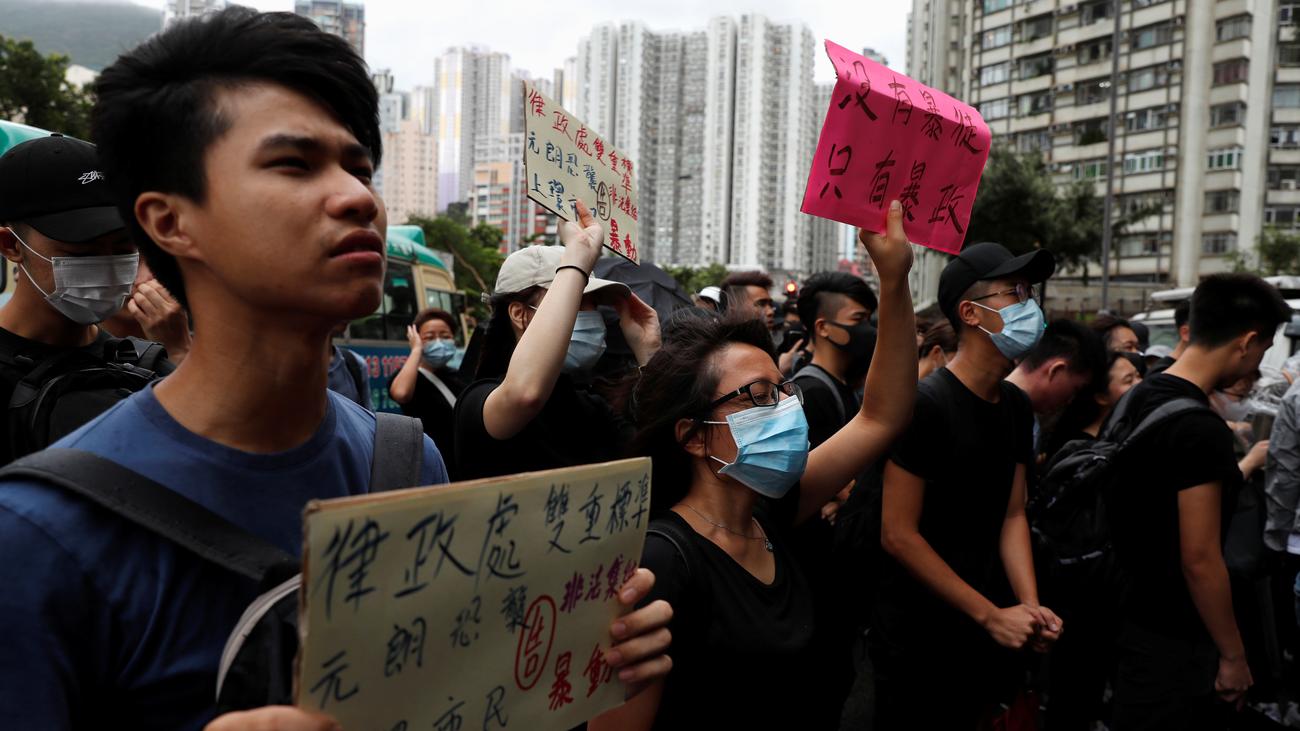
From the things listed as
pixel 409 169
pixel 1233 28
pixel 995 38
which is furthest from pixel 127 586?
pixel 409 169

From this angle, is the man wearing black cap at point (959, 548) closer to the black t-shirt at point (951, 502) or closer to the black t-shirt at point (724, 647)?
the black t-shirt at point (951, 502)

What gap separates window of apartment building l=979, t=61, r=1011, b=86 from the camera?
1890 inches

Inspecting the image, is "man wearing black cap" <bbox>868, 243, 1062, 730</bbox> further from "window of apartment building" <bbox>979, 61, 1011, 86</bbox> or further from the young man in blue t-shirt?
"window of apartment building" <bbox>979, 61, 1011, 86</bbox>

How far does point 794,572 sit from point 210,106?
1.62m

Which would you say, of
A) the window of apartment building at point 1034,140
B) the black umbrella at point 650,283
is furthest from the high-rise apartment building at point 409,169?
the black umbrella at point 650,283

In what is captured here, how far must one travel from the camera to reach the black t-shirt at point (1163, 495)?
3.21 m


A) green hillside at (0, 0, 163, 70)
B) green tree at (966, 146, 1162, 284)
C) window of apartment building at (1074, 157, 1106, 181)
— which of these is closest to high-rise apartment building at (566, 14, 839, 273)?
window of apartment building at (1074, 157, 1106, 181)

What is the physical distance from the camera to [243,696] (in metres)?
1.03

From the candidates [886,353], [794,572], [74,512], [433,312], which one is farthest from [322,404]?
[433,312]

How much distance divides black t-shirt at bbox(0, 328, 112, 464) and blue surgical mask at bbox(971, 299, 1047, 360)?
Answer: 265 cm

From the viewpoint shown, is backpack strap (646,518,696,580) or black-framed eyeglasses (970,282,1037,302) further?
black-framed eyeglasses (970,282,1037,302)

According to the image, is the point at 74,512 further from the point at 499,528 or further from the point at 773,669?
the point at 773,669

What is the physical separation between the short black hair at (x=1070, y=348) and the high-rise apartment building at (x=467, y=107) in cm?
11849

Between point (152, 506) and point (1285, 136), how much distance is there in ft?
167
